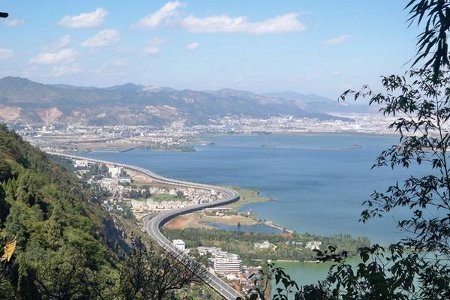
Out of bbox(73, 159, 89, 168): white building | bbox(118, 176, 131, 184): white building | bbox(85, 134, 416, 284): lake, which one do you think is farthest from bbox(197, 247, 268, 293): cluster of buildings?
bbox(73, 159, 89, 168): white building

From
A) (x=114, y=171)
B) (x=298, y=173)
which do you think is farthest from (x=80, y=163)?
(x=298, y=173)

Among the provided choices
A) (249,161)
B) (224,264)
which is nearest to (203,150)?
(249,161)

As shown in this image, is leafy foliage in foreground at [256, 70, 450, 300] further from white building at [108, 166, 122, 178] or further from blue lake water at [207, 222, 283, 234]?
white building at [108, 166, 122, 178]

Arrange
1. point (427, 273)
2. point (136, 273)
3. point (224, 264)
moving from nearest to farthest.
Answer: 1. point (427, 273)
2. point (136, 273)
3. point (224, 264)

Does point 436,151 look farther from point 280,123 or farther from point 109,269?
point 280,123

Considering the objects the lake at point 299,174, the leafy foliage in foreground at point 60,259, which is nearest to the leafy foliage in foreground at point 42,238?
the leafy foliage in foreground at point 60,259

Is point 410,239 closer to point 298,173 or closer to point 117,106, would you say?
point 298,173
